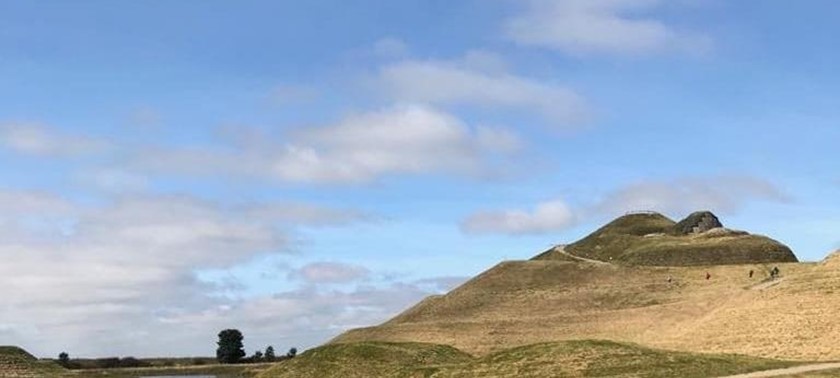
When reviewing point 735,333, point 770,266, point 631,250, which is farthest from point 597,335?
point 631,250

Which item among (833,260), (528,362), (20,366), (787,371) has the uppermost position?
(833,260)

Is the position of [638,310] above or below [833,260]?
below

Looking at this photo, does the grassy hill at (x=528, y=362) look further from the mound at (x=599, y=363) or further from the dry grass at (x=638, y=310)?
the dry grass at (x=638, y=310)

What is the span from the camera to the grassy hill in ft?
160

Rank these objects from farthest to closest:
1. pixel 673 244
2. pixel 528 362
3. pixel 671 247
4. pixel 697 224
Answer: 1. pixel 697 224
2. pixel 673 244
3. pixel 671 247
4. pixel 528 362

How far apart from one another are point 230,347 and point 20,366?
265 feet

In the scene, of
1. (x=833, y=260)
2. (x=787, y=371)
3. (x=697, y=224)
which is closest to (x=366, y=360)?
(x=787, y=371)

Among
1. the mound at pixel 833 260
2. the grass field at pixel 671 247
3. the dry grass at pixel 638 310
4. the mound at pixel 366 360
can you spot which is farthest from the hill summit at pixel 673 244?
the mound at pixel 366 360

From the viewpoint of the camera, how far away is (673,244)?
139125 millimetres

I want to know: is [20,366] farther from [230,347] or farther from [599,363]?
[230,347]

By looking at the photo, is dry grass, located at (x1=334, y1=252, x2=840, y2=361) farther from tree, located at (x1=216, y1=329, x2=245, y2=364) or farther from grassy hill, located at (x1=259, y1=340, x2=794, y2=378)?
Answer: tree, located at (x1=216, y1=329, x2=245, y2=364)

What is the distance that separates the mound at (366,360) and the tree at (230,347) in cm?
7346

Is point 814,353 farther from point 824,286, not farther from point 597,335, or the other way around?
point 597,335

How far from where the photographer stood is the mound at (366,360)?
6588cm
